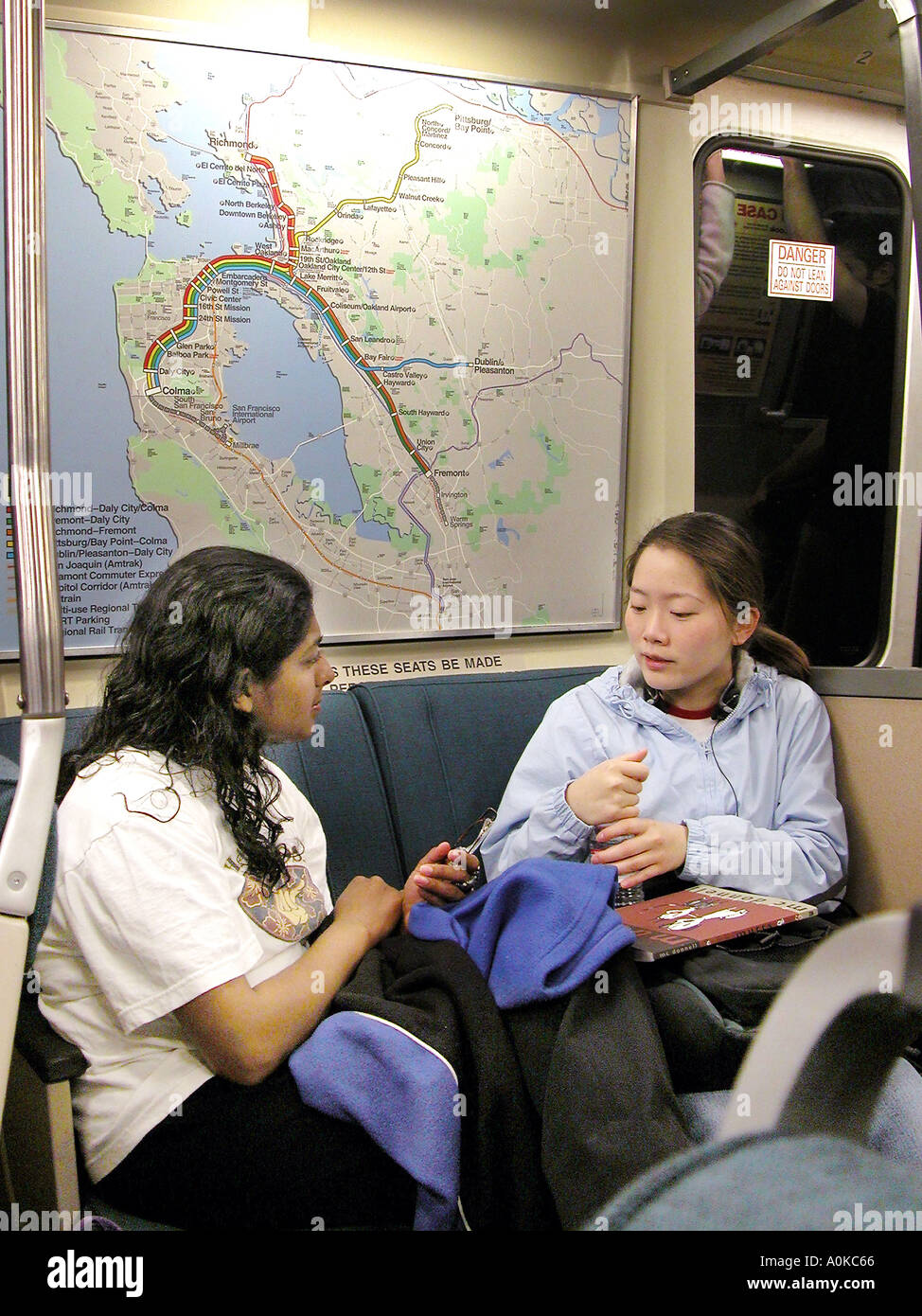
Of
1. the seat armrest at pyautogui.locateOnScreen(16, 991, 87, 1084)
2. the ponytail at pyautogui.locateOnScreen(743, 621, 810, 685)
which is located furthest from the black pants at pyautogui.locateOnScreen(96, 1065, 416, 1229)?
the ponytail at pyautogui.locateOnScreen(743, 621, 810, 685)

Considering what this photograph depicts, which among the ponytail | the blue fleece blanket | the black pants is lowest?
the black pants

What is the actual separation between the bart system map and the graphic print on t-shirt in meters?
0.94

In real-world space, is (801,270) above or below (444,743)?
above

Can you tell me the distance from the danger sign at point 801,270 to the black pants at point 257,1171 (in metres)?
2.64

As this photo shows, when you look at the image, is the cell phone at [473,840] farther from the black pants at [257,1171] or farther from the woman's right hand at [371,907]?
the black pants at [257,1171]

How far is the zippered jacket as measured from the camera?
1.90 metres

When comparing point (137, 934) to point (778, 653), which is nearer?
point (137, 934)

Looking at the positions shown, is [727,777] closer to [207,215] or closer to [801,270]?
[207,215]

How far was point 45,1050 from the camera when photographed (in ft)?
4.14

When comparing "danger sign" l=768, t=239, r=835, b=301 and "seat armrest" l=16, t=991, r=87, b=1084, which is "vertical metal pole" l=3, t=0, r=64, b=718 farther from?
"danger sign" l=768, t=239, r=835, b=301

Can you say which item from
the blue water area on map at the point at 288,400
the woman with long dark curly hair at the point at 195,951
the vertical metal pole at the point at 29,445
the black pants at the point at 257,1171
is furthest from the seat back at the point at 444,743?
the vertical metal pole at the point at 29,445

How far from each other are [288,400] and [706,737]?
1.19 m

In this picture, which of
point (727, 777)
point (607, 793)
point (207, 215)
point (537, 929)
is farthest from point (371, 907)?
point (207, 215)
